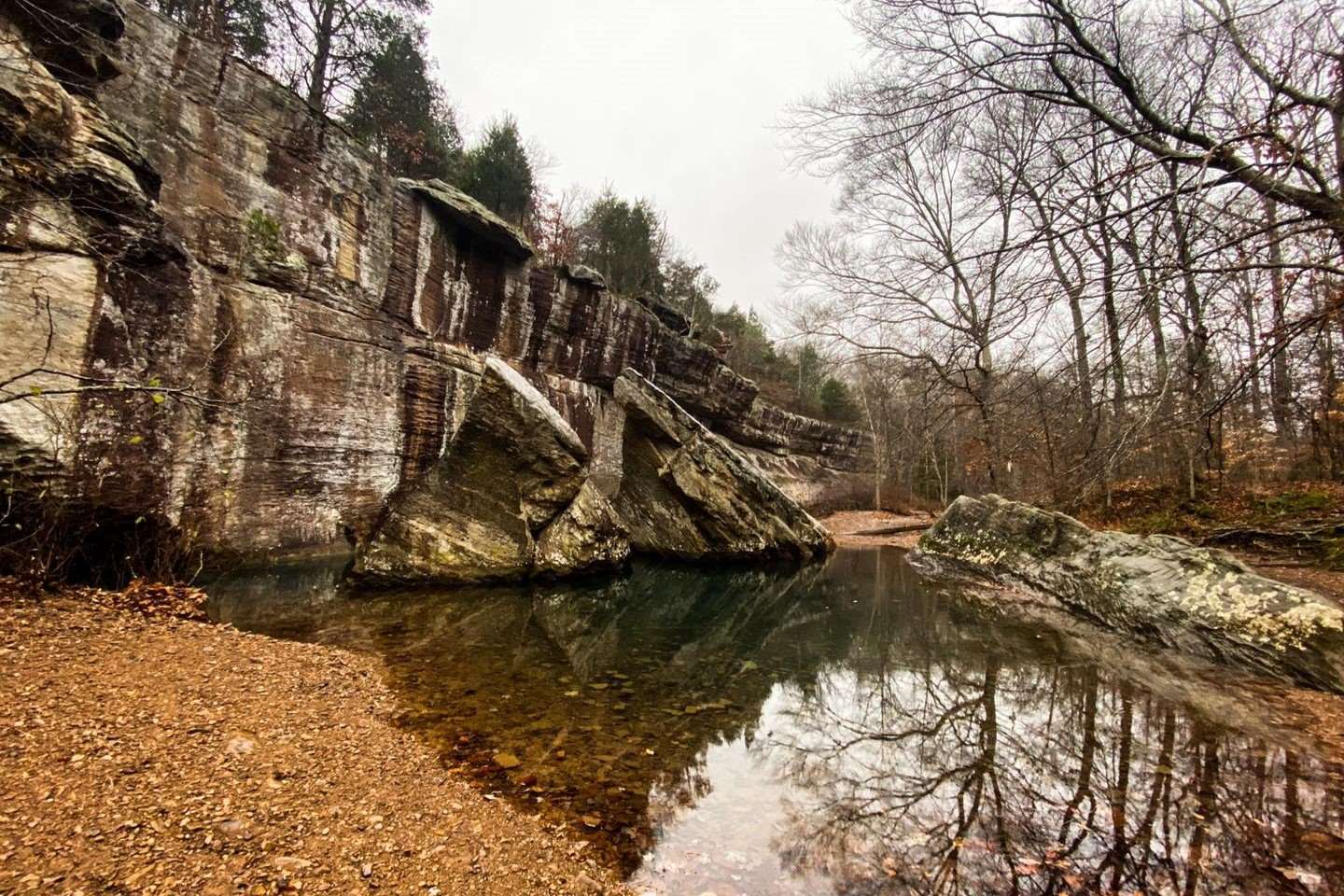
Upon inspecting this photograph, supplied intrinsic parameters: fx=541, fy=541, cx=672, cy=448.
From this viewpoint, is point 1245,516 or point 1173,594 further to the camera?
point 1245,516

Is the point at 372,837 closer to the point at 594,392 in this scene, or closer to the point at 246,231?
the point at 246,231

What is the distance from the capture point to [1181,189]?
3.41m

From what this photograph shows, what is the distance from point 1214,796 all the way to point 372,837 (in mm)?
4094

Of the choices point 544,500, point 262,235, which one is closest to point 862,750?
point 544,500

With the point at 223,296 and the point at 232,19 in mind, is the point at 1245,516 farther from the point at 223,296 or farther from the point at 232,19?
the point at 232,19

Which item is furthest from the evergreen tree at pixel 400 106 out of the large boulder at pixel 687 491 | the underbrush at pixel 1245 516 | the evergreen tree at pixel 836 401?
the evergreen tree at pixel 836 401

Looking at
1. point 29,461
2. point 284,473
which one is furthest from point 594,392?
point 29,461

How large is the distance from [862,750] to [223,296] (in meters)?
11.2

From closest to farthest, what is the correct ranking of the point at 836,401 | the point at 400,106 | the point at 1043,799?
1. the point at 1043,799
2. the point at 400,106
3. the point at 836,401

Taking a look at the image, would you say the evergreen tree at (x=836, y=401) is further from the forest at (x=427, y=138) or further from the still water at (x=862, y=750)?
the still water at (x=862, y=750)

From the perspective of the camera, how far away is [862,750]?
353 centimetres

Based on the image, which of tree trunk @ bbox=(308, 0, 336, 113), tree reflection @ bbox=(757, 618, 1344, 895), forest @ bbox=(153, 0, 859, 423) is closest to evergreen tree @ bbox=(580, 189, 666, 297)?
forest @ bbox=(153, 0, 859, 423)

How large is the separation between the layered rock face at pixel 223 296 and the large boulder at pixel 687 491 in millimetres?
4481

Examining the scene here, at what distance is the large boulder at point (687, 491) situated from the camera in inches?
457
